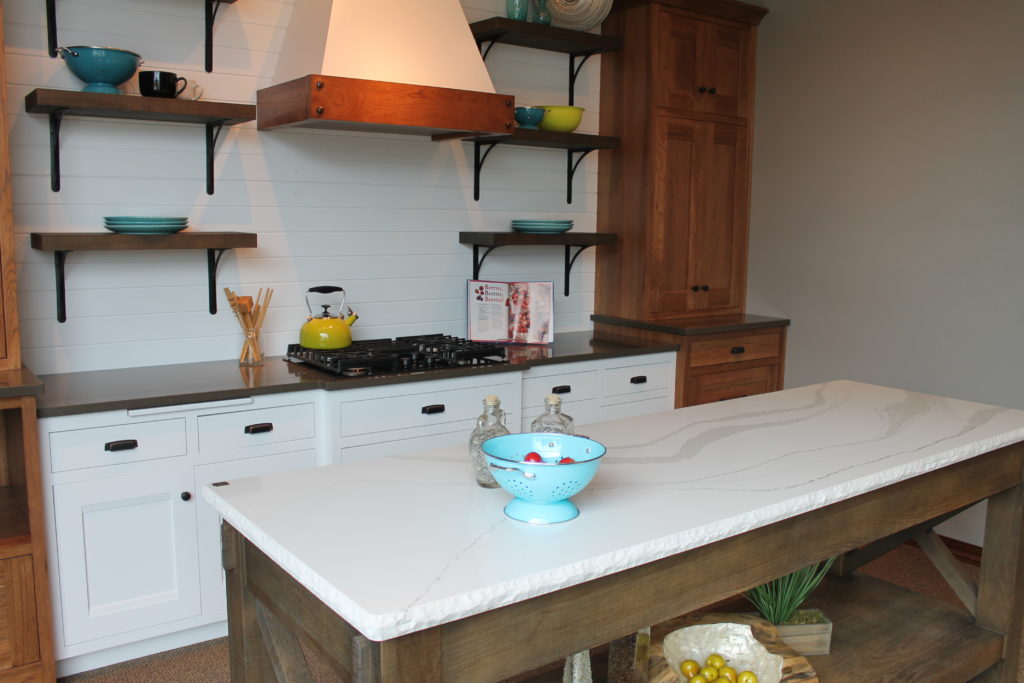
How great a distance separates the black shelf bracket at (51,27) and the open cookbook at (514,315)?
1882mm

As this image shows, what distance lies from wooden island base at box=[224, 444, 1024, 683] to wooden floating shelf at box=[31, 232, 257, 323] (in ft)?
5.01

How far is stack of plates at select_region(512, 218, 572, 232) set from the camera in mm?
4109

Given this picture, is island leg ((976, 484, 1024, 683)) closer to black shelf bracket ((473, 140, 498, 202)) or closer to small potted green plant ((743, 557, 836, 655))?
small potted green plant ((743, 557, 836, 655))

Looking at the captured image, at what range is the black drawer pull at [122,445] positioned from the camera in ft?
8.86

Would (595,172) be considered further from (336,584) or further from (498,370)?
(336,584)

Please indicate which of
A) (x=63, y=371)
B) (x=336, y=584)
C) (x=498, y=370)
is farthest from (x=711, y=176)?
(x=336, y=584)

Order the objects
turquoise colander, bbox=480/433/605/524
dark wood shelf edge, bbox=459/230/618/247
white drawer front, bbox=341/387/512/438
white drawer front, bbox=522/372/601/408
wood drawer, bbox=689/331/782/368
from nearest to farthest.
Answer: turquoise colander, bbox=480/433/605/524
white drawer front, bbox=341/387/512/438
white drawer front, bbox=522/372/601/408
dark wood shelf edge, bbox=459/230/618/247
wood drawer, bbox=689/331/782/368

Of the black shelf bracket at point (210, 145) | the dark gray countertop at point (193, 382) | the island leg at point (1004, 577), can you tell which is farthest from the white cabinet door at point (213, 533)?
the island leg at point (1004, 577)

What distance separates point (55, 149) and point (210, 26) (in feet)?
2.36

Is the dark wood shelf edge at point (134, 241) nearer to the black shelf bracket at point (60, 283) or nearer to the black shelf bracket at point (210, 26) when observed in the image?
the black shelf bracket at point (60, 283)

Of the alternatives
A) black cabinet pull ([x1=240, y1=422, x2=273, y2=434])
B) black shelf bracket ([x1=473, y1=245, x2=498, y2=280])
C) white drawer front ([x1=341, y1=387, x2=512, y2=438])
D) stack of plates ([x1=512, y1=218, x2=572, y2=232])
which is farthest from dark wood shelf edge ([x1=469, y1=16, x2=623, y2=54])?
black cabinet pull ([x1=240, y1=422, x2=273, y2=434])

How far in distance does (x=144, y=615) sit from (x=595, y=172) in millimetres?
2949

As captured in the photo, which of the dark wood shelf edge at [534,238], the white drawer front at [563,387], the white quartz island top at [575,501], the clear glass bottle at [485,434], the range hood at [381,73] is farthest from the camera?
the dark wood shelf edge at [534,238]

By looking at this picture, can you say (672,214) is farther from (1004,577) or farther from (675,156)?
(1004,577)
